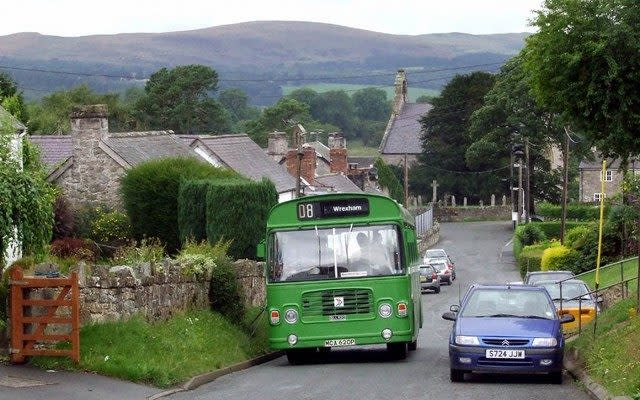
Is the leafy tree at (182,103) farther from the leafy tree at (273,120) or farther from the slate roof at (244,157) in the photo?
the slate roof at (244,157)

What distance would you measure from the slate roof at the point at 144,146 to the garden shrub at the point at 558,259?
16.3 m

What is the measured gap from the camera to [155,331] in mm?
22312

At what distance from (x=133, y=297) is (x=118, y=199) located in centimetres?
2560

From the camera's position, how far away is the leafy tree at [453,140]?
10819cm

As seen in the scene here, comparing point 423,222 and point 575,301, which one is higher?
point 575,301

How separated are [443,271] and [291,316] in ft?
135

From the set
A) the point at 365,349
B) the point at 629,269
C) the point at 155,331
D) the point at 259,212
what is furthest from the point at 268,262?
the point at 629,269

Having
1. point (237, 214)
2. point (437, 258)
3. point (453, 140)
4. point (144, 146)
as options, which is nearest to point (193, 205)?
point (237, 214)

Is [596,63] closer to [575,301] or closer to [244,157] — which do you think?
[575,301]

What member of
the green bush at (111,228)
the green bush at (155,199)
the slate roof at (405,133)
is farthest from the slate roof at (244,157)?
the slate roof at (405,133)

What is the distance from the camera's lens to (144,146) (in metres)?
52.2

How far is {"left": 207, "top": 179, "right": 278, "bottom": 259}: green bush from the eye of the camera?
1574 inches

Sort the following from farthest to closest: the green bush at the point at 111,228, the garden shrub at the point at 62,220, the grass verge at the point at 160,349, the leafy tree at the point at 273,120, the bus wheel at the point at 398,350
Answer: the leafy tree at the point at 273,120
the green bush at the point at 111,228
the garden shrub at the point at 62,220
the bus wheel at the point at 398,350
the grass verge at the point at 160,349

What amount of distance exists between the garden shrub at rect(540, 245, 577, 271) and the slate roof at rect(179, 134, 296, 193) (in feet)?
47.8
